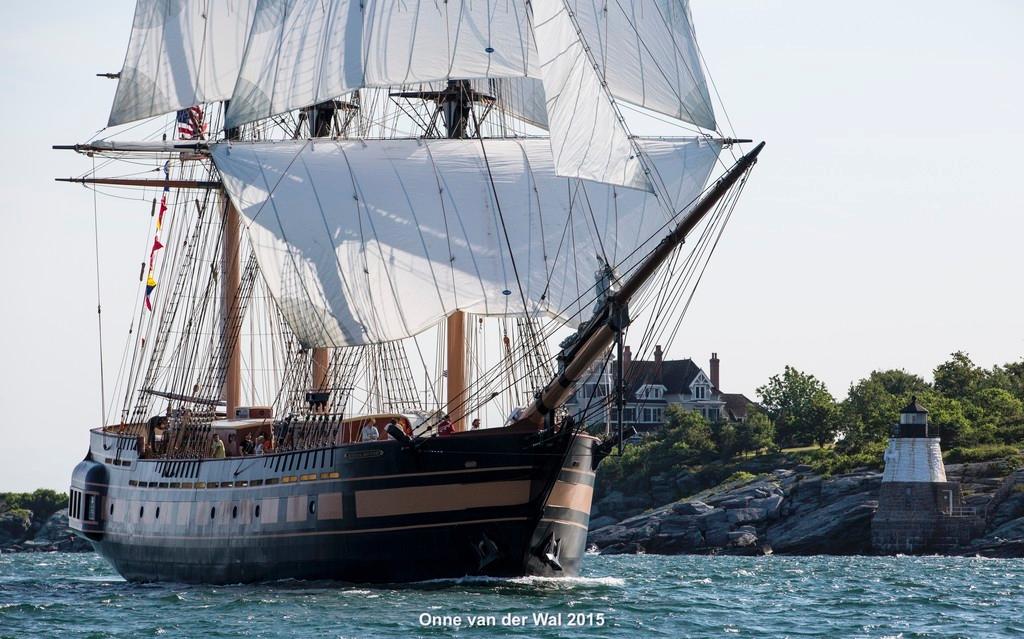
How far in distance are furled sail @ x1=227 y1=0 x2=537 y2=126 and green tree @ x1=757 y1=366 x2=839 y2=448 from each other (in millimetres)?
64739

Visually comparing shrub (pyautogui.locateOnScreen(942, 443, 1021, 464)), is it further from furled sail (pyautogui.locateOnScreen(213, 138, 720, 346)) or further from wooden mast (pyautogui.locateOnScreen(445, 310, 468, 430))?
wooden mast (pyautogui.locateOnScreen(445, 310, 468, 430))

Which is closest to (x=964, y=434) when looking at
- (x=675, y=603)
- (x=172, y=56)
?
(x=172, y=56)

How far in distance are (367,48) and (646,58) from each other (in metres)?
12.5

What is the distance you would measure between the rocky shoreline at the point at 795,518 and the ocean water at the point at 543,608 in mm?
31031

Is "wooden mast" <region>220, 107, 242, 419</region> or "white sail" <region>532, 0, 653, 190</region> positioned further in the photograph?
"wooden mast" <region>220, 107, 242, 419</region>

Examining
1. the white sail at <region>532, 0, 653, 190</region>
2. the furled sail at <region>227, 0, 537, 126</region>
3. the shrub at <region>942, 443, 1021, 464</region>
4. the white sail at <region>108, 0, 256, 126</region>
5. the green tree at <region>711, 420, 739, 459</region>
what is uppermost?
the white sail at <region>108, 0, 256, 126</region>

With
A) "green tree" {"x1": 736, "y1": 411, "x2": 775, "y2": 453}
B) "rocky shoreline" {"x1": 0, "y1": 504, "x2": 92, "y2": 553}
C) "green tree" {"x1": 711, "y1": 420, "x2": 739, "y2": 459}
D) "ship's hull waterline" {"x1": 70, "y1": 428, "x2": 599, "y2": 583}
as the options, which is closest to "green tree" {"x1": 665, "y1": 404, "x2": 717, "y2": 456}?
"green tree" {"x1": 711, "y1": 420, "x2": 739, "y2": 459}

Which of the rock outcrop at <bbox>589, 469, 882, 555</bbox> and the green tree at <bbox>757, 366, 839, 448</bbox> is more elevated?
the green tree at <bbox>757, 366, 839, 448</bbox>

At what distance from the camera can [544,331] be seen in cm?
6438

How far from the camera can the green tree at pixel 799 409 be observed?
403ft

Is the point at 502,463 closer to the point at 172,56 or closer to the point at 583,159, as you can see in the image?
the point at 583,159

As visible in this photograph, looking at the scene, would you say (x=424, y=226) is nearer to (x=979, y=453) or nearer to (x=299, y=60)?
(x=299, y=60)

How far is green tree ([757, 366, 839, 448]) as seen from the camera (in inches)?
4833

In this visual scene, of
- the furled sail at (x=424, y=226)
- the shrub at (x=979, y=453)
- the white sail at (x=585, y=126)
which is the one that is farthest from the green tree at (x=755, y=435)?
the white sail at (x=585, y=126)
